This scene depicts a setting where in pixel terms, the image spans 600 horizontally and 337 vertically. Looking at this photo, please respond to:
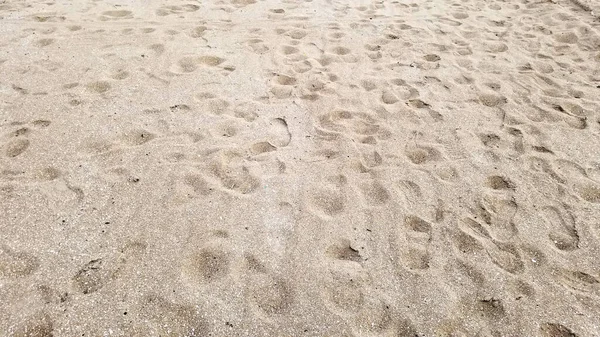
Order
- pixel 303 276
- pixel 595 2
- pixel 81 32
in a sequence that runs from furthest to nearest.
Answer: pixel 595 2 → pixel 81 32 → pixel 303 276

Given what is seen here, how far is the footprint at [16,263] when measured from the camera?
96.2 inches

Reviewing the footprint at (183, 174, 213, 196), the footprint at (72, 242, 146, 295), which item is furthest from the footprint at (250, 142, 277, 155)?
the footprint at (72, 242, 146, 295)

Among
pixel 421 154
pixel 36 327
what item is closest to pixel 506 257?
pixel 421 154

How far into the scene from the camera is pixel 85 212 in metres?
2.81

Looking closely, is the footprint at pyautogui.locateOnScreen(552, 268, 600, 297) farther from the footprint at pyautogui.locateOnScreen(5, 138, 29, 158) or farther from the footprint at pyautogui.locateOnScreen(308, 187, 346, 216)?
the footprint at pyautogui.locateOnScreen(5, 138, 29, 158)

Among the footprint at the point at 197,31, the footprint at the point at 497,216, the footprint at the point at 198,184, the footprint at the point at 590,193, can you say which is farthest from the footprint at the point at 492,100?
the footprint at the point at 197,31

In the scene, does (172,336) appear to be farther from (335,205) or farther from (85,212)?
(335,205)

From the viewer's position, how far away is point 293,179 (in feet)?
10.4

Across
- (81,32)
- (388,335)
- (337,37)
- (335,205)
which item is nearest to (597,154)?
(335,205)

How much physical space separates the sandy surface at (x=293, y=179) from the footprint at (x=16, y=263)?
0.05 feet

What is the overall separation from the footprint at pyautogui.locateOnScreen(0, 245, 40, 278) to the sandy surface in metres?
0.01

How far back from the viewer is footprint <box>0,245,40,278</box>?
244cm

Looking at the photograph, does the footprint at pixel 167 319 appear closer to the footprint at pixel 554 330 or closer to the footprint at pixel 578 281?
the footprint at pixel 554 330

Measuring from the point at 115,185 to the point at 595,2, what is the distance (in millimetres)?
6102
